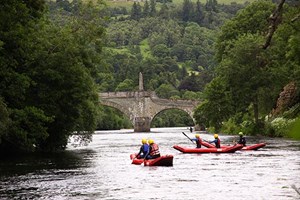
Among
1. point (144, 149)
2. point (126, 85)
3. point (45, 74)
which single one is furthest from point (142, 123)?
point (144, 149)

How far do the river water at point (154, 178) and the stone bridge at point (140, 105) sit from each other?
88.2m

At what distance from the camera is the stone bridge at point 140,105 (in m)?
127

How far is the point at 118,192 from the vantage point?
22.0 meters

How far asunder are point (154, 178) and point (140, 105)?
339 feet

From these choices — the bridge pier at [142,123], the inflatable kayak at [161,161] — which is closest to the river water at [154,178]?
the inflatable kayak at [161,161]

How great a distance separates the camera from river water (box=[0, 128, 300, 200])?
837 inches

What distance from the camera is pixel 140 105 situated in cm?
13050

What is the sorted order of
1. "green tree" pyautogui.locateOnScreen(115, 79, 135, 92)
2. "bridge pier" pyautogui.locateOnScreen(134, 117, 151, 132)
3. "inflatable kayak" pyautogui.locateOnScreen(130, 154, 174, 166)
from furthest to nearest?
"green tree" pyautogui.locateOnScreen(115, 79, 135, 92), "bridge pier" pyautogui.locateOnScreen(134, 117, 151, 132), "inflatable kayak" pyautogui.locateOnScreen(130, 154, 174, 166)

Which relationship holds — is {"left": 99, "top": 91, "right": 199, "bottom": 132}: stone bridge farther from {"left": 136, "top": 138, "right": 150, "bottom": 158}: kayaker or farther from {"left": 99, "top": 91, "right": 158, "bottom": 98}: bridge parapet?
{"left": 136, "top": 138, "right": 150, "bottom": 158}: kayaker

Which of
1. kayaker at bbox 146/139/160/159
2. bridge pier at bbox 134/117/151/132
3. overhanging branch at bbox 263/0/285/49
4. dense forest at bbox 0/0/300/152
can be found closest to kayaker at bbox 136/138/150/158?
kayaker at bbox 146/139/160/159

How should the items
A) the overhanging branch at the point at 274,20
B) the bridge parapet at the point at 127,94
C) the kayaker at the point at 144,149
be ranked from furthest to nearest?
the bridge parapet at the point at 127,94 < the kayaker at the point at 144,149 < the overhanging branch at the point at 274,20

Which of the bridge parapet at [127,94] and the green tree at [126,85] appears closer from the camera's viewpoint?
the bridge parapet at [127,94]

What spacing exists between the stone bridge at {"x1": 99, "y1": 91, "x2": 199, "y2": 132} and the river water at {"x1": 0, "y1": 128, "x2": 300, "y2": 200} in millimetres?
88151

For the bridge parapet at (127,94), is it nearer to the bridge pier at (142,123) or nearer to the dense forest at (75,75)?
the bridge pier at (142,123)
